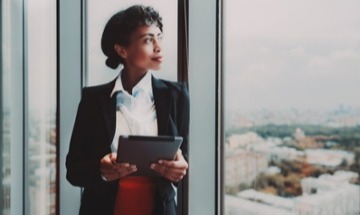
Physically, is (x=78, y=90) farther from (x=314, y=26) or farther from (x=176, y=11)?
(x=314, y=26)

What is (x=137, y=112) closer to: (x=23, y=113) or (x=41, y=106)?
(x=41, y=106)

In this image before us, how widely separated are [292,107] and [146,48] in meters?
0.60

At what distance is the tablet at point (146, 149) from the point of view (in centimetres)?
142

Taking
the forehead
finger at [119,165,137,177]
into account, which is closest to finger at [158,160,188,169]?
finger at [119,165,137,177]

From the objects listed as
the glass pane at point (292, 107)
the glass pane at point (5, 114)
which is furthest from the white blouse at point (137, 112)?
the glass pane at point (5, 114)

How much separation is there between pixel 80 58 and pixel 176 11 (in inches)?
32.6

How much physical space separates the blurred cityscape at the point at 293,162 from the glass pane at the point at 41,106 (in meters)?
1.35

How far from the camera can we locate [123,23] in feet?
5.32

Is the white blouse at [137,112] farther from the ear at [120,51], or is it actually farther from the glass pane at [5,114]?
the glass pane at [5,114]

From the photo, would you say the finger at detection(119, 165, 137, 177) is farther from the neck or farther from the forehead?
the forehead

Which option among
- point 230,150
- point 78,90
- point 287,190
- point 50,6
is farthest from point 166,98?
point 50,6

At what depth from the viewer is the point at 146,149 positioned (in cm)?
145

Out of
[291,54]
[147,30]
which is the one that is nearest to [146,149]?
[147,30]

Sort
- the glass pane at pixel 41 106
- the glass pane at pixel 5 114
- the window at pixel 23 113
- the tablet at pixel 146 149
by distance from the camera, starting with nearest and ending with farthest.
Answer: the tablet at pixel 146 149, the glass pane at pixel 41 106, the window at pixel 23 113, the glass pane at pixel 5 114
